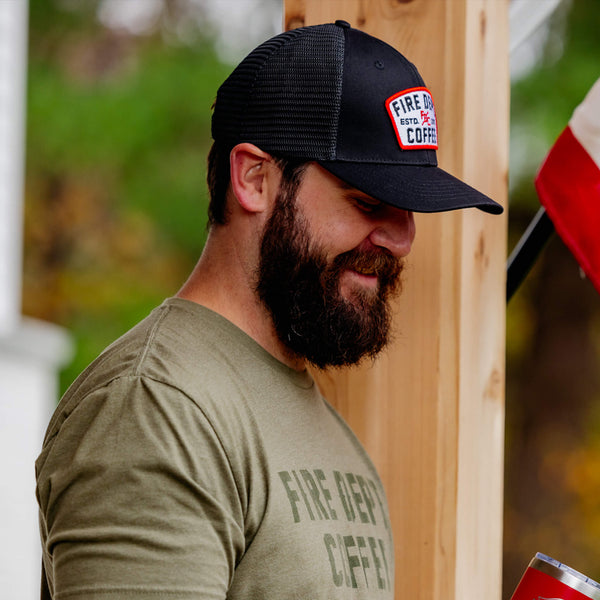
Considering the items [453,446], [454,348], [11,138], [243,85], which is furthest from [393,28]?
[11,138]

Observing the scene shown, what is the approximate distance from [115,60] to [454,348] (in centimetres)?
921

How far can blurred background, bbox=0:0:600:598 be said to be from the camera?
360 inches

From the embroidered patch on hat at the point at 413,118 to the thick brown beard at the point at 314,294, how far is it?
166 millimetres

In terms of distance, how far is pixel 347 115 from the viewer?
1.33 metres

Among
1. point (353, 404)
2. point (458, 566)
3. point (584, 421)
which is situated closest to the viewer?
point (458, 566)

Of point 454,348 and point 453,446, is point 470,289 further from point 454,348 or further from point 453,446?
point 453,446

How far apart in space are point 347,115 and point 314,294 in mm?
254

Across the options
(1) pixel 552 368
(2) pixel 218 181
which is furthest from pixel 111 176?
(2) pixel 218 181

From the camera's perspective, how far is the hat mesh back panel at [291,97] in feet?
4.37

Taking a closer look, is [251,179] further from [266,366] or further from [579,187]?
[579,187]

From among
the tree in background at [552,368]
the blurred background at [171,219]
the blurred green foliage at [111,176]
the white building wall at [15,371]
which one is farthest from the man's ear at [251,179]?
the blurred green foliage at [111,176]

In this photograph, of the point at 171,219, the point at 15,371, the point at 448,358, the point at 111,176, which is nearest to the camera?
the point at 448,358

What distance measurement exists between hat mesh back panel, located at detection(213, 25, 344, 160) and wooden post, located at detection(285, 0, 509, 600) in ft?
1.03

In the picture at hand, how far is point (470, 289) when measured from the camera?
1.67 meters
